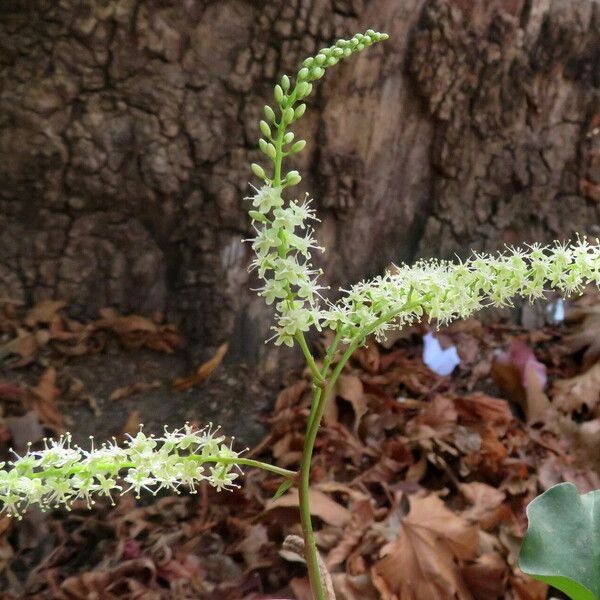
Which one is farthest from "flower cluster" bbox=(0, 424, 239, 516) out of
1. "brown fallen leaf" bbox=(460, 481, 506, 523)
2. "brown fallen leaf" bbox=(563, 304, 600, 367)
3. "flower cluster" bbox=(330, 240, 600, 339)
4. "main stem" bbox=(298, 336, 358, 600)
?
"brown fallen leaf" bbox=(563, 304, 600, 367)

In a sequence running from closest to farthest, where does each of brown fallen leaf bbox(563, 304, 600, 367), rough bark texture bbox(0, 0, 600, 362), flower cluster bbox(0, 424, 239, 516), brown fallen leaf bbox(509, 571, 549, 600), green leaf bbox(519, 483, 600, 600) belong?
1. flower cluster bbox(0, 424, 239, 516)
2. green leaf bbox(519, 483, 600, 600)
3. brown fallen leaf bbox(509, 571, 549, 600)
4. rough bark texture bbox(0, 0, 600, 362)
5. brown fallen leaf bbox(563, 304, 600, 367)

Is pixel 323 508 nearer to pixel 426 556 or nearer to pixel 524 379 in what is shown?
pixel 426 556

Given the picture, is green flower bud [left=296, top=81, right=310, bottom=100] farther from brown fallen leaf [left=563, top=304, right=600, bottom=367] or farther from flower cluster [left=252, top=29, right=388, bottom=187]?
brown fallen leaf [left=563, top=304, right=600, bottom=367]

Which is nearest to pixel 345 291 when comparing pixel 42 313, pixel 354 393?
pixel 354 393

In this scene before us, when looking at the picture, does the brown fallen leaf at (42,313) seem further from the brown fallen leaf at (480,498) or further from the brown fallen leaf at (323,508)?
the brown fallen leaf at (480,498)

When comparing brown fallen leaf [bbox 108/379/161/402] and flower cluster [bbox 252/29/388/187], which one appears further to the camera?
brown fallen leaf [bbox 108/379/161/402]

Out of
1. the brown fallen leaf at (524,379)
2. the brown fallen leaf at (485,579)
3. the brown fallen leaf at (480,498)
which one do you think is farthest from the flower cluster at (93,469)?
the brown fallen leaf at (524,379)

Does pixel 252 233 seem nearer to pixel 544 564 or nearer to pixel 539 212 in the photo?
pixel 539 212
